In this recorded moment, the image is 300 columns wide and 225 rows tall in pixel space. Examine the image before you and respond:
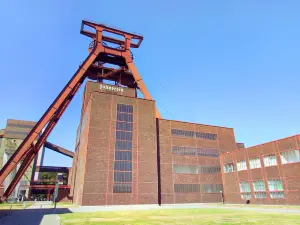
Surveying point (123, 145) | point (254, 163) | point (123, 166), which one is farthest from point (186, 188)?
point (123, 145)

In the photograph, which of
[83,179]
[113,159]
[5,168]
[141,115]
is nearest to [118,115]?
[141,115]

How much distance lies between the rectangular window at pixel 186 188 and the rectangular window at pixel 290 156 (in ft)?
49.7

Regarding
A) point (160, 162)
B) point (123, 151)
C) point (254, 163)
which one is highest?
point (123, 151)

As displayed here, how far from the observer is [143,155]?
35.8 m

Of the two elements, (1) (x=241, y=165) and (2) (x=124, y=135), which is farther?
(1) (x=241, y=165)

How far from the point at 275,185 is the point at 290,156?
15.2 feet

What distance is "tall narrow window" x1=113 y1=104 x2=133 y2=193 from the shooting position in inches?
1294

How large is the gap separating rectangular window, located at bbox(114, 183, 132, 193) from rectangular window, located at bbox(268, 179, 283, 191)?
64.5 feet

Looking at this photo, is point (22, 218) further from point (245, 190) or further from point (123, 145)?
point (245, 190)

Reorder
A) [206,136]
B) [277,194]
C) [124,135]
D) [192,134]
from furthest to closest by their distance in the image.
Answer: [206,136] → [192,134] → [124,135] → [277,194]

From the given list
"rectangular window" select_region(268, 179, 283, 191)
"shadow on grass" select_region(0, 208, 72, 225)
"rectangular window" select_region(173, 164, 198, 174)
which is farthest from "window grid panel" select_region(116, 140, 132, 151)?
"rectangular window" select_region(268, 179, 283, 191)

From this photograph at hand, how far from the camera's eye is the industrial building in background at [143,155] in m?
30.8

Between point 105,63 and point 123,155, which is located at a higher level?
point 105,63

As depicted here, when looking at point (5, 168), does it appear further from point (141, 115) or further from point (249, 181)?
point (249, 181)
